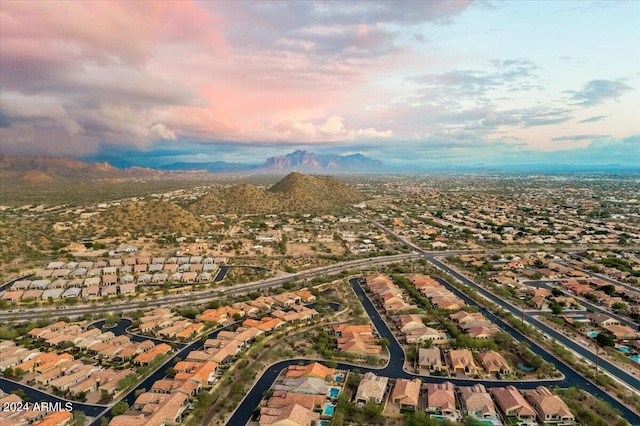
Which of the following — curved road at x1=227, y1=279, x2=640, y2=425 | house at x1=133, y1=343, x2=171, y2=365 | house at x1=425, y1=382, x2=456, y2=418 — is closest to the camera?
house at x1=425, y1=382, x2=456, y2=418

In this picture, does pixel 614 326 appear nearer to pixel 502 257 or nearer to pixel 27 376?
pixel 502 257

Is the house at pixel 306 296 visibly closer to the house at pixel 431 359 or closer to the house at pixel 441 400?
the house at pixel 431 359

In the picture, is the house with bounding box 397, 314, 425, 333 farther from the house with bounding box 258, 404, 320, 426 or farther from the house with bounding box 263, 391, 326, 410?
the house with bounding box 258, 404, 320, 426

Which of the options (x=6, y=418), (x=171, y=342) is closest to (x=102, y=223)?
(x=171, y=342)

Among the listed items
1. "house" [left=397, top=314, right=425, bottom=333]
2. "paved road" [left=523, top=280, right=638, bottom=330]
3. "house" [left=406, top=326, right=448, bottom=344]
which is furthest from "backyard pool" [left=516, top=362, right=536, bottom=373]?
"paved road" [left=523, top=280, right=638, bottom=330]

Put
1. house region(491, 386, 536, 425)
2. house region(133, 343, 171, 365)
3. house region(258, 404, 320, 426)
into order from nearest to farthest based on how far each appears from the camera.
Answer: house region(258, 404, 320, 426), house region(491, 386, 536, 425), house region(133, 343, 171, 365)
